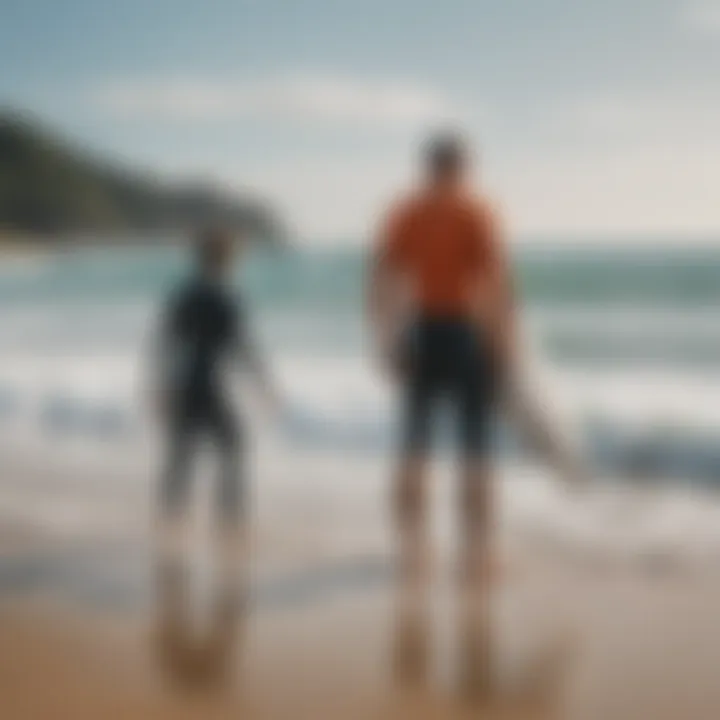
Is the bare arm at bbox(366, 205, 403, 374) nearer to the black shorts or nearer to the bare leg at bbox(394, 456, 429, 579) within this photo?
the black shorts

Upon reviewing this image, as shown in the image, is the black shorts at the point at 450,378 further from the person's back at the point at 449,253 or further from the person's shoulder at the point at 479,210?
the person's shoulder at the point at 479,210

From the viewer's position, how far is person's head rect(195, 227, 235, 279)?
8.71ft

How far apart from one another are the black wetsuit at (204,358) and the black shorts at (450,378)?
406 mm

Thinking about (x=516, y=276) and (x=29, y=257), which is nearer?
(x=516, y=276)

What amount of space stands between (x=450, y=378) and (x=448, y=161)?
45cm

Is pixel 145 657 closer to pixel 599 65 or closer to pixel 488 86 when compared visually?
→ pixel 488 86

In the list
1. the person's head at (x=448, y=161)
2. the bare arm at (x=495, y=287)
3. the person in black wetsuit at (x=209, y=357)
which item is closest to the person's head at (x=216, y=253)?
the person in black wetsuit at (x=209, y=357)

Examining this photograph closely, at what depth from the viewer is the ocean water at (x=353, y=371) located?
2850mm

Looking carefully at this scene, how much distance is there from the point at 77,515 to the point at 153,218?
747 millimetres

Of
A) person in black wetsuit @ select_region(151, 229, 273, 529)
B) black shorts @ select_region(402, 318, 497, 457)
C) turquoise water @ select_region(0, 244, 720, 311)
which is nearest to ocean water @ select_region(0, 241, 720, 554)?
turquoise water @ select_region(0, 244, 720, 311)

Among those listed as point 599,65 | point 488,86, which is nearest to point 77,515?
point 488,86

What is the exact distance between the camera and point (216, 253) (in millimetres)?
2658

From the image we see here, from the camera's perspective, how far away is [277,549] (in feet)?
8.73

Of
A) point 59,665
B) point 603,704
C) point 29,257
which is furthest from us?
point 29,257
